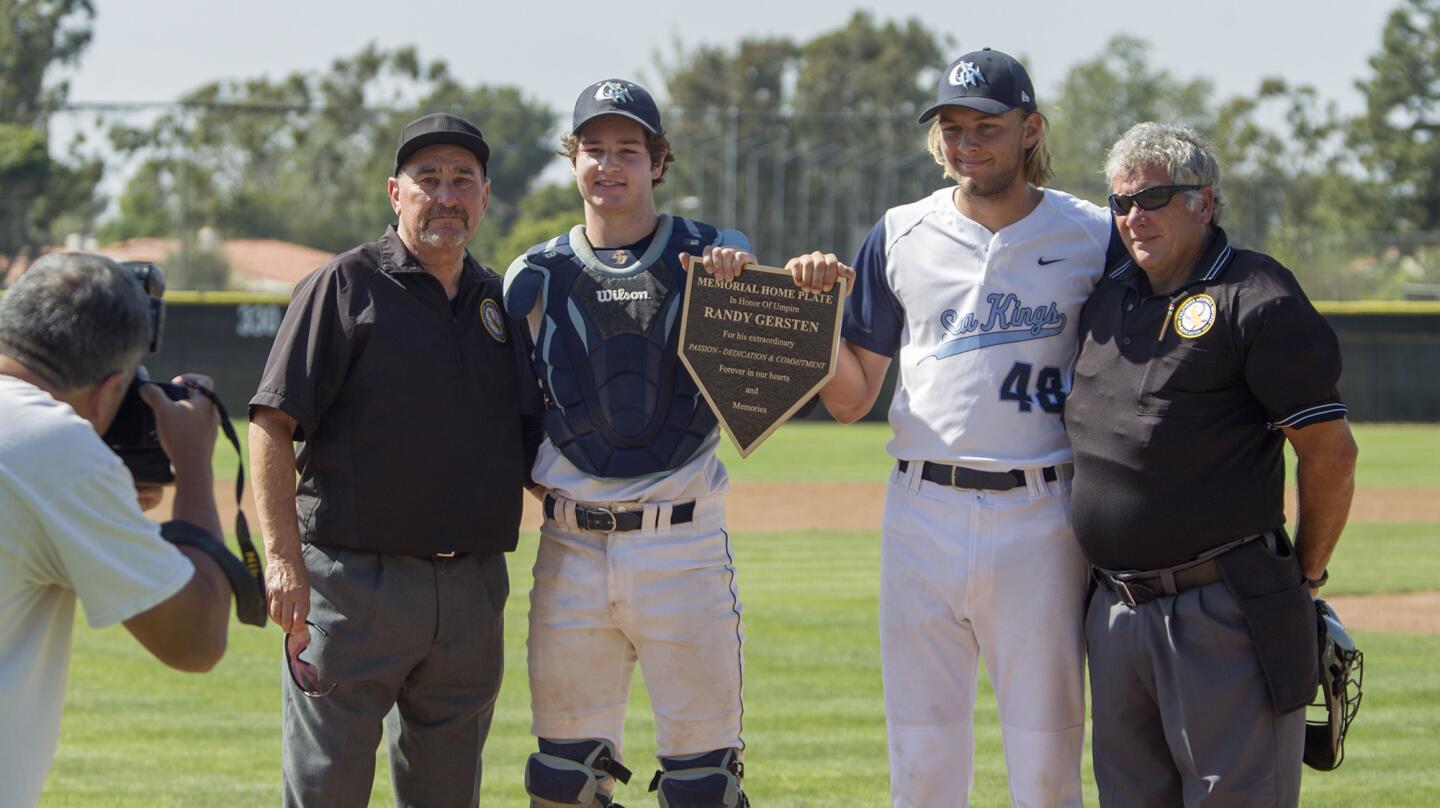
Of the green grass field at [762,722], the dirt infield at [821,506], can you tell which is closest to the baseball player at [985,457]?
the green grass field at [762,722]

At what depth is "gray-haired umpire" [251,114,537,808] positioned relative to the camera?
452cm

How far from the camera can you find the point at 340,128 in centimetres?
6344

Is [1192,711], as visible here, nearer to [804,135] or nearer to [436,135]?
[436,135]

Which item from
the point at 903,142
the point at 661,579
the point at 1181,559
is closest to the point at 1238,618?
the point at 1181,559

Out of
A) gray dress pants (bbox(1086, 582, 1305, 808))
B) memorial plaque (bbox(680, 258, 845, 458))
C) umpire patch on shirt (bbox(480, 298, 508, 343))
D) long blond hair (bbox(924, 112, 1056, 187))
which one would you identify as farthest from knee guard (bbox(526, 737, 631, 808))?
long blond hair (bbox(924, 112, 1056, 187))

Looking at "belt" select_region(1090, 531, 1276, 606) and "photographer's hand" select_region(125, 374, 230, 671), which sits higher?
"photographer's hand" select_region(125, 374, 230, 671)

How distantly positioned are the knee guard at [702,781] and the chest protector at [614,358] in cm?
86

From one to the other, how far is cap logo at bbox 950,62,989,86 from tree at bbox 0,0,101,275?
35.4m

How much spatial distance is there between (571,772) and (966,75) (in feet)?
7.55

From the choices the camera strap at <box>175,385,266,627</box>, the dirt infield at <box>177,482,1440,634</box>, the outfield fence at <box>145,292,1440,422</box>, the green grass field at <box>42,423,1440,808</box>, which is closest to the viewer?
the camera strap at <box>175,385,266,627</box>

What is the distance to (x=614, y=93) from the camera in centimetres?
479

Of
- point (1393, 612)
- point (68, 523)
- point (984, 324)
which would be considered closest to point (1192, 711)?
A: point (984, 324)

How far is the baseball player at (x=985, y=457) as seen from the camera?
4.53m

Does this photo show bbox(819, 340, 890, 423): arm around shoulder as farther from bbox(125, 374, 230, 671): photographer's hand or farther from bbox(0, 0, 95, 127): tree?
bbox(0, 0, 95, 127): tree
